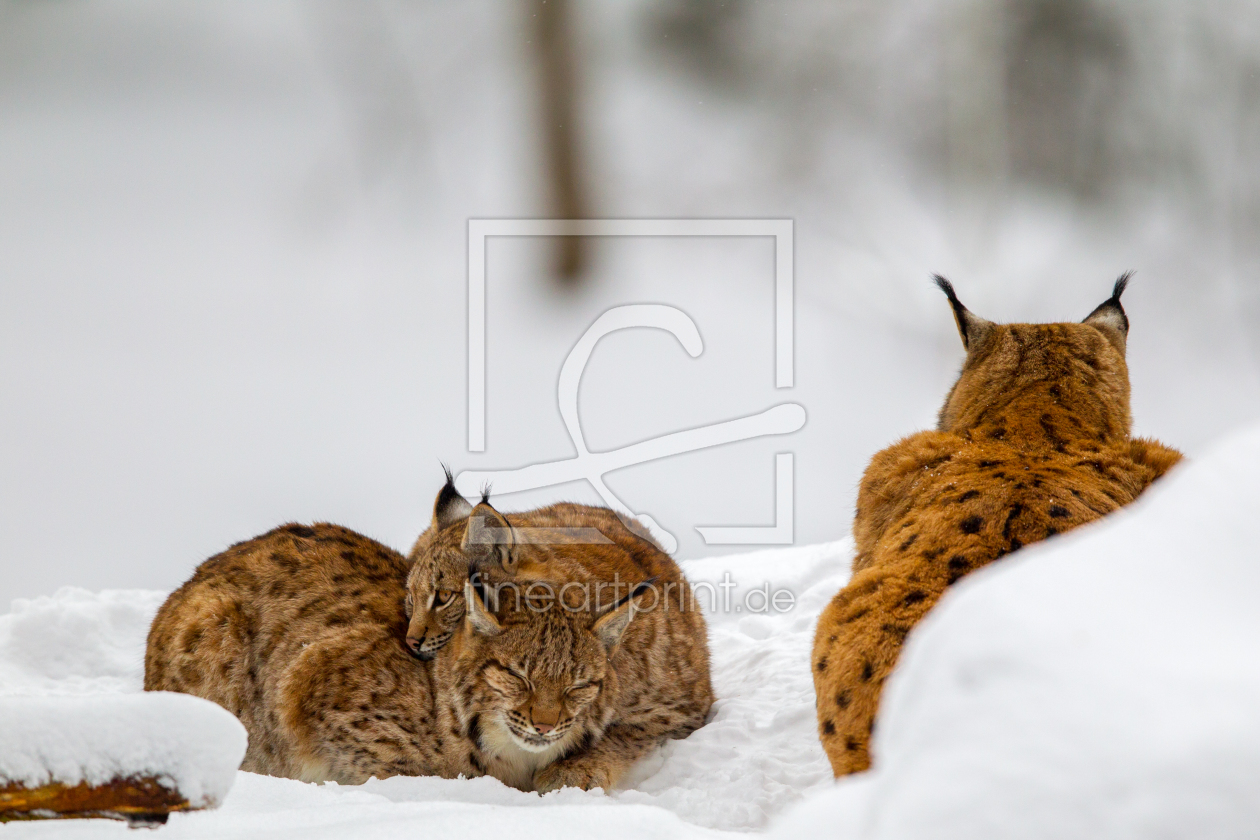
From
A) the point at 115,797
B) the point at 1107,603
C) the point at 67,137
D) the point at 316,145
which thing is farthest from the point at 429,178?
the point at 1107,603

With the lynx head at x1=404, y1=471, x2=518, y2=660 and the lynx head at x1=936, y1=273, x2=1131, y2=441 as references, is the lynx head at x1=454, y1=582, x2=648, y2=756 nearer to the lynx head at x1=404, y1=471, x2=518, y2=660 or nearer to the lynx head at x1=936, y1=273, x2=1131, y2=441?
the lynx head at x1=404, y1=471, x2=518, y2=660

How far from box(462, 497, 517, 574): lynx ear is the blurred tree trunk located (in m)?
3.13

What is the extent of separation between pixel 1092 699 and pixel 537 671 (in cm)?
259

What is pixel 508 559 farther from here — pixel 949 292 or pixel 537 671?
pixel 949 292

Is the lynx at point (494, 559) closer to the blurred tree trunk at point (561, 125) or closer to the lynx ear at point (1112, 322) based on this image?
the lynx ear at point (1112, 322)

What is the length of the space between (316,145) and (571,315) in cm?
229

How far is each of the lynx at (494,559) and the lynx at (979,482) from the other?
4.01 feet

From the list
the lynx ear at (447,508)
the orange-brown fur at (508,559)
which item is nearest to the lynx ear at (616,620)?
the orange-brown fur at (508,559)

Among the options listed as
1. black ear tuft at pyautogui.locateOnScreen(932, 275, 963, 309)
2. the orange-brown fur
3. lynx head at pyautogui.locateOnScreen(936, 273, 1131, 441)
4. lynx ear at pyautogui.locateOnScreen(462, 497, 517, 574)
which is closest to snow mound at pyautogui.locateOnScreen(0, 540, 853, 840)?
the orange-brown fur

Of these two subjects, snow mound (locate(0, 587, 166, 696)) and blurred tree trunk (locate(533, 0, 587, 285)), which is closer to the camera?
snow mound (locate(0, 587, 166, 696))

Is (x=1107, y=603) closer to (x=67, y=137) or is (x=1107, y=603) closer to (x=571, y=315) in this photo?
(x=571, y=315)

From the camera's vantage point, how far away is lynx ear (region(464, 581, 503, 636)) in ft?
11.4

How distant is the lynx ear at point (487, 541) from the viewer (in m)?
3.70

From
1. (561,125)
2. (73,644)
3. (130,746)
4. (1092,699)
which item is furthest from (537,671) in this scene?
(561,125)
